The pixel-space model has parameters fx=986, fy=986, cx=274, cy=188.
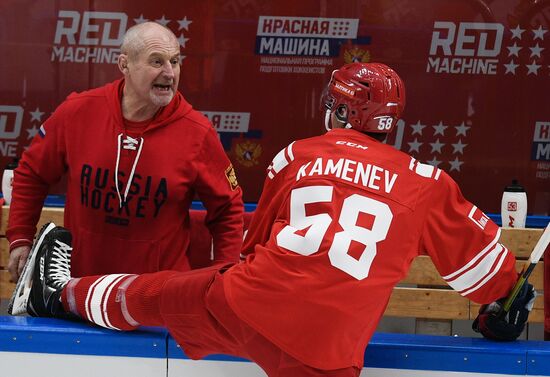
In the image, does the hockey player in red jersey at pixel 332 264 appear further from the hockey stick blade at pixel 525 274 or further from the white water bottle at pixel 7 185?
the white water bottle at pixel 7 185

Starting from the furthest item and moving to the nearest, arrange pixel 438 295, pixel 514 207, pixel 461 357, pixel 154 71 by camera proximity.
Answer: pixel 514 207 < pixel 438 295 < pixel 154 71 < pixel 461 357

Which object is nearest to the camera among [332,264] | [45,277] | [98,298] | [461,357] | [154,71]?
[332,264]

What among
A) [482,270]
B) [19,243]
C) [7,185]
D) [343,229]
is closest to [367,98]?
[343,229]

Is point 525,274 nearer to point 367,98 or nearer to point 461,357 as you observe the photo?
point 461,357

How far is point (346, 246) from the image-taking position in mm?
2354

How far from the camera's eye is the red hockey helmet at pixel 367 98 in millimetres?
2654

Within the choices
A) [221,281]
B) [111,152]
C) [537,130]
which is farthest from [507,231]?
[221,281]

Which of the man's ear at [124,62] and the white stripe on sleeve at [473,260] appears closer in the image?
the white stripe on sleeve at [473,260]

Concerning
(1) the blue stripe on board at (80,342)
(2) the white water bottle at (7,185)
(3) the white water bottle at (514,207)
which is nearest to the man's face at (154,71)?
(1) the blue stripe on board at (80,342)

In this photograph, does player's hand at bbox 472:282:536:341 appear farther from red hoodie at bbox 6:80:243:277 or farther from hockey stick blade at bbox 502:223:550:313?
red hoodie at bbox 6:80:243:277

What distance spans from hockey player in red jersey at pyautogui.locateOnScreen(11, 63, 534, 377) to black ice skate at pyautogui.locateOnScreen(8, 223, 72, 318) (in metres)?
0.10

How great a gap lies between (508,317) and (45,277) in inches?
52.0

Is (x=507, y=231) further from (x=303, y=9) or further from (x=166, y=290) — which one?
(x=166, y=290)

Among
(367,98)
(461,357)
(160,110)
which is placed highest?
(367,98)
